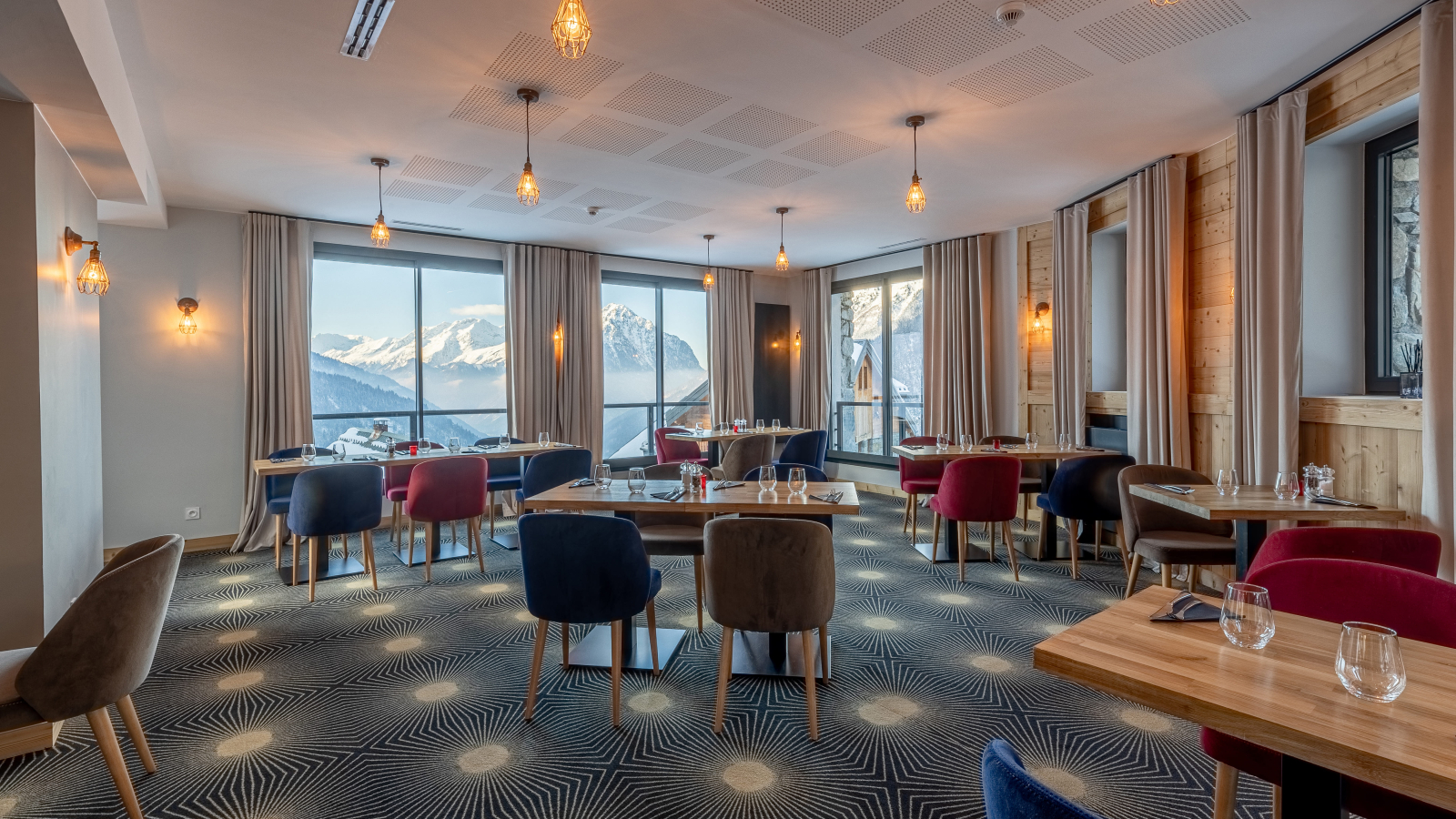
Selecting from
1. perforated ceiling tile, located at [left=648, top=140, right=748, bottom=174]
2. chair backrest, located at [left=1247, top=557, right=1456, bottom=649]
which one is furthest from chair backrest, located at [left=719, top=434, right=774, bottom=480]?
chair backrest, located at [left=1247, top=557, right=1456, bottom=649]

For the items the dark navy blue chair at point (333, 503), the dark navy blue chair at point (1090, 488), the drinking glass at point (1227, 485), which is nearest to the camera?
the drinking glass at point (1227, 485)

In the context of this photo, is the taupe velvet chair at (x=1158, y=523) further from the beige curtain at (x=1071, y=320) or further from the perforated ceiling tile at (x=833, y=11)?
the perforated ceiling tile at (x=833, y=11)

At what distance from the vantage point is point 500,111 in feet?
13.4

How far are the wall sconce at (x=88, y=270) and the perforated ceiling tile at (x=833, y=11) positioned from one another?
3592 mm

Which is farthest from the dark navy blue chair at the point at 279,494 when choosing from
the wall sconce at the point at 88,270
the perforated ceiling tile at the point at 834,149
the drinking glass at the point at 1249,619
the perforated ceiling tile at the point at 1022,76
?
the drinking glass at the point at 1249,619

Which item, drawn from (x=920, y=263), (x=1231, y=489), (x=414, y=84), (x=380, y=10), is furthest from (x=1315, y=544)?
(x=920, y=263)

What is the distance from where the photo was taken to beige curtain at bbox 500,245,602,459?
757cm

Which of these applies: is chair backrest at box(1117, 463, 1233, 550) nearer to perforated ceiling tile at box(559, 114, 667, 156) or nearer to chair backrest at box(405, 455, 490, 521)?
perforated ceiling tile at box(559, 114, 667, 156)

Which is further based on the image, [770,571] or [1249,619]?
[770,571]

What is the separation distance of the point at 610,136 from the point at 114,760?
12.9 feet

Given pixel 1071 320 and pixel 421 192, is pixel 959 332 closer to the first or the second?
pixel 1071 320

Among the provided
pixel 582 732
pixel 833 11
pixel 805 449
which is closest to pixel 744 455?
pixel 805 449

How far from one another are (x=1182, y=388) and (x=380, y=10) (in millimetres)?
5495

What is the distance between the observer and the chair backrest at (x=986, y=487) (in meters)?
4.82
